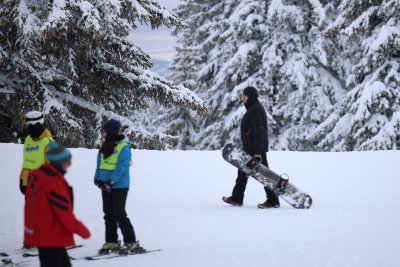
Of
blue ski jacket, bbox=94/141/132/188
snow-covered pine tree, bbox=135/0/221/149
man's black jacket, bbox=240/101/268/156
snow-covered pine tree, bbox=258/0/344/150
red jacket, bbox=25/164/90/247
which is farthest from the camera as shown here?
snow-covered pine tree, bbox=135/0/221/149

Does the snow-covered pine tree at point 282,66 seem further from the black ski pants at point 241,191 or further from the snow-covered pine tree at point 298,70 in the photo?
the black ski pants at point 241,191

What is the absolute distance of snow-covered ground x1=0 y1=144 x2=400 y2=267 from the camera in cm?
628

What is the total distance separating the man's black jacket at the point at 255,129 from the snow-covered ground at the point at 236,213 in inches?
A: 41.1

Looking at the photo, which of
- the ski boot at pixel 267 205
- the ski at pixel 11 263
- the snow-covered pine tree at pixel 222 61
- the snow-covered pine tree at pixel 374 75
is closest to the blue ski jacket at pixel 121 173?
the ski at pixel 11 263

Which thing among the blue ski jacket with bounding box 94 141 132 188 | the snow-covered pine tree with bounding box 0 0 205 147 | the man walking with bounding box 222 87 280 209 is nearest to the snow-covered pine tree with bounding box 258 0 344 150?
the snow-covered pine tree with bounding box 0 0 205 147

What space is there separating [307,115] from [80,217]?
18.5 m

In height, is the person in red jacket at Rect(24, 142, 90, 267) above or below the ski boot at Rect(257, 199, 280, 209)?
above

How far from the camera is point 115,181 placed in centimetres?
609

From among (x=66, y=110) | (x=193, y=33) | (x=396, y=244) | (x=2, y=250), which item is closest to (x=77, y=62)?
(x=66, y=110)

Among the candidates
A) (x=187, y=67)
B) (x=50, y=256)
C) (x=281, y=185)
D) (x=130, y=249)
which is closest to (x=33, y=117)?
(x=130, y=249)

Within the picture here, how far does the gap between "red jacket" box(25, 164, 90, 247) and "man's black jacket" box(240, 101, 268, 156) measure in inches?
207

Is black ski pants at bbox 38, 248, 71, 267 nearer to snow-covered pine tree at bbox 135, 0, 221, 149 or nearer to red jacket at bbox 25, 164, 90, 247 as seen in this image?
red jacket at bbox 25, 164, 90, 247

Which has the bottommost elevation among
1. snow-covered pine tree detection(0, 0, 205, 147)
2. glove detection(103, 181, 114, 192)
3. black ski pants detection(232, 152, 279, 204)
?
black ski pants detection(232, 152, 279, 204)

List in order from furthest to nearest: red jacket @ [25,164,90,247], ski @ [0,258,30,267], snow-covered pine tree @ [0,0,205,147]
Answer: snow-covered pine tree @ [0,0,205,147] < ski @ [0,258,30,267] < red jacket @ [25,164,90,247]
